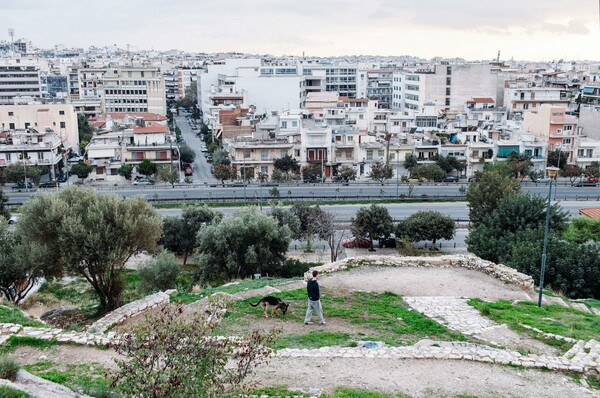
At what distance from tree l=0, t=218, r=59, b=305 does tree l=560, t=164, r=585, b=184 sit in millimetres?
49124

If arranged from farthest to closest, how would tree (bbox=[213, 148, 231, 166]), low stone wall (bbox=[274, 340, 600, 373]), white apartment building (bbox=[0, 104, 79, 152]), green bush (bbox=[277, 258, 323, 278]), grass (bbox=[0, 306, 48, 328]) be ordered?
white apartment building (bbox=[0, 104, 79, 152]) → tree (bbox=[213, 148, 231, 166]) → green bush (bbox=[277, 258, 323, 278]) → grass (bbox=[0, 306, 48, 328]) → low stone wall (bbox=[274, 340, 600, 373])

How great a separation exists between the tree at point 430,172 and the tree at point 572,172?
11.9 meters

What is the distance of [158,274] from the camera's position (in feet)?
67.5

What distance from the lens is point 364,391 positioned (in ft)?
30.2

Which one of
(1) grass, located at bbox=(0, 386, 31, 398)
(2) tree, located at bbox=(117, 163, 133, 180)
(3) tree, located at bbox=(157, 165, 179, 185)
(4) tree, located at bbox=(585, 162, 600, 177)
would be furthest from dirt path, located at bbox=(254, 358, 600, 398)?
(4) tree, located at bbox=(585, 162, 600, 177)

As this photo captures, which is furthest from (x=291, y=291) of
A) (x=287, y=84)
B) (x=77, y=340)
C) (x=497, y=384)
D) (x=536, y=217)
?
(x=287, y=84)

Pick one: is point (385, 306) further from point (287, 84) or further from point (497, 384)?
point (287, 84)

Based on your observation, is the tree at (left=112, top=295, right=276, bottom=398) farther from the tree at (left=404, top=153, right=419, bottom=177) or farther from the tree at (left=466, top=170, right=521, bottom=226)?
the tree at (left=404, top=153, right=419, bottom=177)

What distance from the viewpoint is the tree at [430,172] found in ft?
173

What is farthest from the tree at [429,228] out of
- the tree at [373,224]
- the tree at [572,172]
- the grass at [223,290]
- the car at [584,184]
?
the tree at [572,172]

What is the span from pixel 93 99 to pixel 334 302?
83.0 meters

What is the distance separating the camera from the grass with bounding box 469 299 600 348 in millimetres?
12867

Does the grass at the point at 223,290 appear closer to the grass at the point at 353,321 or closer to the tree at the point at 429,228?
the grass at the point at 353,321

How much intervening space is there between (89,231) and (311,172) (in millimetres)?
37287
